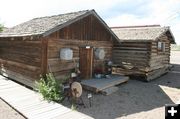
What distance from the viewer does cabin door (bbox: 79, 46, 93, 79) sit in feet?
Answer: 43.0

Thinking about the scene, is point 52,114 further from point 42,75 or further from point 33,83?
point 33,83

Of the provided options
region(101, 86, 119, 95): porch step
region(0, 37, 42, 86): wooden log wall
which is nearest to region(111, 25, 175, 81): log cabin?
region(101, 86, 119, 95): porch step

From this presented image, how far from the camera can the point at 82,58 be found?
43.3 ft

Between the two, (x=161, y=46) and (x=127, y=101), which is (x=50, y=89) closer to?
(x=127, y=101)

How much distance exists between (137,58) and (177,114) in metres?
15.3

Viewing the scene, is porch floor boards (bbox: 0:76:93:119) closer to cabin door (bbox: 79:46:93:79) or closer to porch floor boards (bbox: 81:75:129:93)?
porch floor boards (bbox: 81:75:129:93)

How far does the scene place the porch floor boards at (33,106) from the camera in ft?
25.5

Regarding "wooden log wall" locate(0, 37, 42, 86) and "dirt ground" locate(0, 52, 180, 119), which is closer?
"dirt ground" locate(0, 52, 180, 119)

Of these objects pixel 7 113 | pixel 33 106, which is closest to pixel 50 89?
pixel 33 106

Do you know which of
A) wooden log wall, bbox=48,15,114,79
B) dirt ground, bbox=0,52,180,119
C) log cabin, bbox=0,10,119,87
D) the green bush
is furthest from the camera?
wooden log wall, bbox=48,15,114,79

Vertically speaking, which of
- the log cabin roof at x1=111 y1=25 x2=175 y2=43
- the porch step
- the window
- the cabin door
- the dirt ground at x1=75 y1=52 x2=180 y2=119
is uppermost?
the log cabin roof at x1=111 y1=25 x2=175 y2=43

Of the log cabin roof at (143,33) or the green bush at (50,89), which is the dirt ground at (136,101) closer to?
the green bush at (50,89)

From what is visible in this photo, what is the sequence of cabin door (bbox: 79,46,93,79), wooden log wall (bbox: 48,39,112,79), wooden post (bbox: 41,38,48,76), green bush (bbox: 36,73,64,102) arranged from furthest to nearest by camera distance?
cabin door (bbox: 79,46,93,79) → wooden log wall (bbox: 48,39,112,79) → wooden post (bbox: 41,38,48,76) → green bush (bbox: 36,73,64,102)

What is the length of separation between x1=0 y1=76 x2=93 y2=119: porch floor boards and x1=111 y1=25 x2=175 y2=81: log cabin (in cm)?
864
